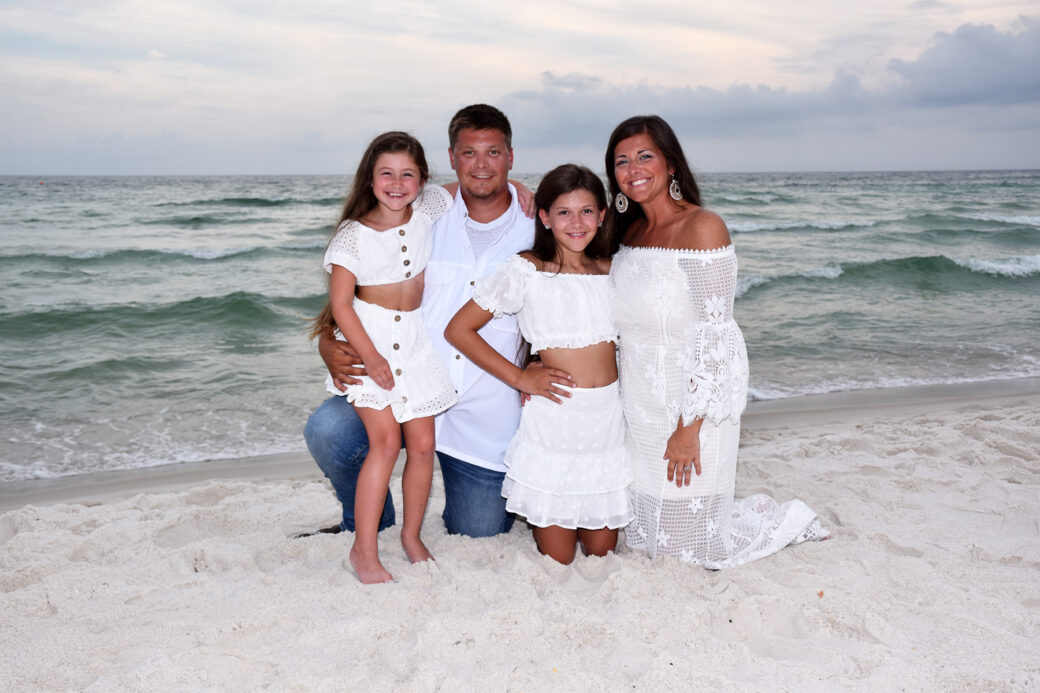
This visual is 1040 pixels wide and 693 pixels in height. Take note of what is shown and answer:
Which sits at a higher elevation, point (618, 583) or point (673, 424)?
point (673, 424)

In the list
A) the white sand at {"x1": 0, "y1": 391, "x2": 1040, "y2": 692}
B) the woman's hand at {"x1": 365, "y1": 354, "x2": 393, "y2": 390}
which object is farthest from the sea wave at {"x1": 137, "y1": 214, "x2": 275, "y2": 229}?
the woman's hand at {"x1": 365, "y1": 354, "x2": 393, "y2": 390}

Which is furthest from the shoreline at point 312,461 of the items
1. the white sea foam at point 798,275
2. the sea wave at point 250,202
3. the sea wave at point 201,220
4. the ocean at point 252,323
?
the sea wave at point 250,202

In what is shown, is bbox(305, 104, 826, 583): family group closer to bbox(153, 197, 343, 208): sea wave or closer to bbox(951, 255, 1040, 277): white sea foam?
bbox(951, 255, 1040, 277): white sea foam

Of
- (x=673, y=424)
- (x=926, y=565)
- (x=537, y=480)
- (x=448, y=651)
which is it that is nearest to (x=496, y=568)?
(x=537, y=480)

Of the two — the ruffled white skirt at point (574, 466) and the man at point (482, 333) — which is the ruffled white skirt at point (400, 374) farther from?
the ruffled white skirt at point (574, 466)

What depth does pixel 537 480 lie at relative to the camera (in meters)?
3.28

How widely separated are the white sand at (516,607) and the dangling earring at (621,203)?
1.53 metres

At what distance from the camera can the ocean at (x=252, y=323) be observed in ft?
20.9

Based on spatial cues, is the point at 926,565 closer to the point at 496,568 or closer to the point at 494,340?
the point at 496,568

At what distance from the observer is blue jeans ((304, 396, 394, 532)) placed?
11.7 feet

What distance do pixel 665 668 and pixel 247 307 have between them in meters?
9.80

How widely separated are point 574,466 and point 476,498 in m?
0.64

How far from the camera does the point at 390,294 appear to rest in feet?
10.8

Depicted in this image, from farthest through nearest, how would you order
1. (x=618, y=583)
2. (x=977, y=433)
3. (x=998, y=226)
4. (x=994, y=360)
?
(x=998, y=226), (x=994, y=360), (x=977, y=433), (x=618, y=583)
